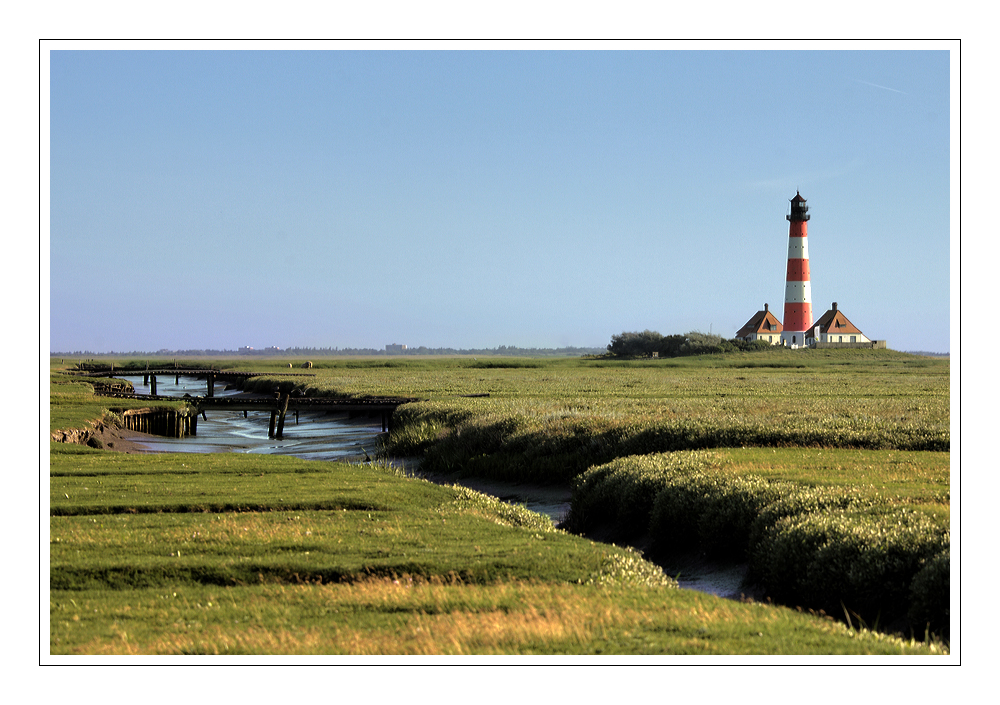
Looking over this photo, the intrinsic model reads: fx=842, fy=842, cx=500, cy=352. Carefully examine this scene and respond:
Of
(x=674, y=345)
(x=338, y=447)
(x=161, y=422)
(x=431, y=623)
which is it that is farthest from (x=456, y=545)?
(x=674, y=345)

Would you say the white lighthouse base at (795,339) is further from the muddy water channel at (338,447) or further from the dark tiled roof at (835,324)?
the muddy water channel at (338,447)

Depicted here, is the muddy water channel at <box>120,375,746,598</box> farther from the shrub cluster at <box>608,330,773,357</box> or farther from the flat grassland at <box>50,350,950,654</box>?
the shrub cluster at <box>608,330,773,357</box>

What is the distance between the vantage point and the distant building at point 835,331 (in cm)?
13112

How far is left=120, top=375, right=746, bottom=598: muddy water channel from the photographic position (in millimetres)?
16938

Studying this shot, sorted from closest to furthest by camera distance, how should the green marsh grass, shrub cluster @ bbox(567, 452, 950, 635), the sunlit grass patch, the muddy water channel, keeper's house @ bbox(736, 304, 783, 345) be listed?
the sunlit grass patch < the green marsh grass < shrub cluster @ bbox(567, 452, 950, 635) < the muddy water channel < keeper's house @ bbox(736, 304, 783, 345)

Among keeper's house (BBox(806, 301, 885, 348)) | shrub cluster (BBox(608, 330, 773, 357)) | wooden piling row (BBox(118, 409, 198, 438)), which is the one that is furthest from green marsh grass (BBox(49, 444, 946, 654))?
shrub cluster (BBox(608, 330, 773, 357))

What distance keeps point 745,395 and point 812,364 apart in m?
64.3

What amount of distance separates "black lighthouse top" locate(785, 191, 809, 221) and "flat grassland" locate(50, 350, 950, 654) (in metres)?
92.7

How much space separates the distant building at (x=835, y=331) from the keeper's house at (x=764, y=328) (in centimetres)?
847

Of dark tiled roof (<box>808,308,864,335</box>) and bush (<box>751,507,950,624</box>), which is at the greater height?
dark tiled roof (<box>808,308,864,335</box>)

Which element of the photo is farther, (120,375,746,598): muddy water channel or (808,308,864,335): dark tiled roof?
(808,308,864,335): dark tiled roof

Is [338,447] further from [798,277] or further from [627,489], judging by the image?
[798,277]
